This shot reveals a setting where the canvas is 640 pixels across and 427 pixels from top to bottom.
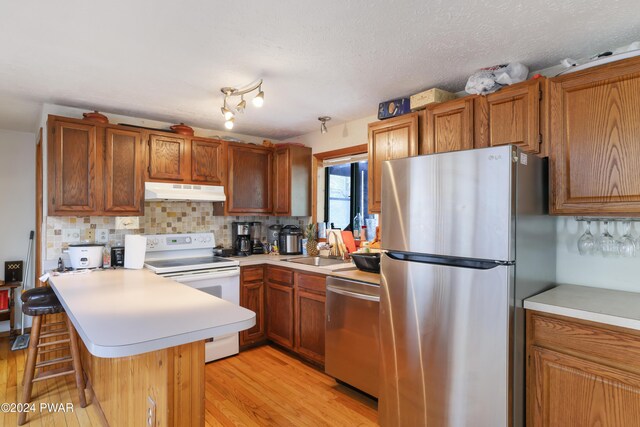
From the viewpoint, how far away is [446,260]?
1904mm

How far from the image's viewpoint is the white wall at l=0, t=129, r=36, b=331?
389 centimetres

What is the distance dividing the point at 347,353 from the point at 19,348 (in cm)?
322

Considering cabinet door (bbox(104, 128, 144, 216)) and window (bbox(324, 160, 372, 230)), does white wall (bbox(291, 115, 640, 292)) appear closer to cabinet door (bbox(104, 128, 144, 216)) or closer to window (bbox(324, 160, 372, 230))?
window (bbox(324, 160, 372, 230))

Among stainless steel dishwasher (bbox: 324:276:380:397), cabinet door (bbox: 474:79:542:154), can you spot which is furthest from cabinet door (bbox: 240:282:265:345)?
cabinet door (bbox: 474:79:542:154)

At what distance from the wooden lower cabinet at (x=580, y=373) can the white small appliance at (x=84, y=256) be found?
3106 mm

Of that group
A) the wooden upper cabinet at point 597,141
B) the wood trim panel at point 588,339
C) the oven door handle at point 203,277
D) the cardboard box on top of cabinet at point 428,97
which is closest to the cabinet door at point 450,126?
the cardboard box on top of cabinet at point 428,97

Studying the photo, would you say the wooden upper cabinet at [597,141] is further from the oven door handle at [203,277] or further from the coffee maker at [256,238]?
the coffee maker at [256,238]

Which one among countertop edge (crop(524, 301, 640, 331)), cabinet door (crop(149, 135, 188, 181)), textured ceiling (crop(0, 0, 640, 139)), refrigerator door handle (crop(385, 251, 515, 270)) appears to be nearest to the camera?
countertop edge (crop(524, 301, 640, 331))

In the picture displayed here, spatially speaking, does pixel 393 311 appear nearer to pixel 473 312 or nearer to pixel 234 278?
pixel 473 312

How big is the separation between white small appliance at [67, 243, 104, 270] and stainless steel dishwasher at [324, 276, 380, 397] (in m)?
1.92

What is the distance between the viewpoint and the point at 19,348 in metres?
3.39

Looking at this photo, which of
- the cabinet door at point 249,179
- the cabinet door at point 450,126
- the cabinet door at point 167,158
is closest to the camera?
the cabinet door at point 450,126

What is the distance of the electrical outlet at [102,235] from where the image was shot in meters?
3.14

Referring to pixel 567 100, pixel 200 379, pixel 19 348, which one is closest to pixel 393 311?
pixel 200 379
